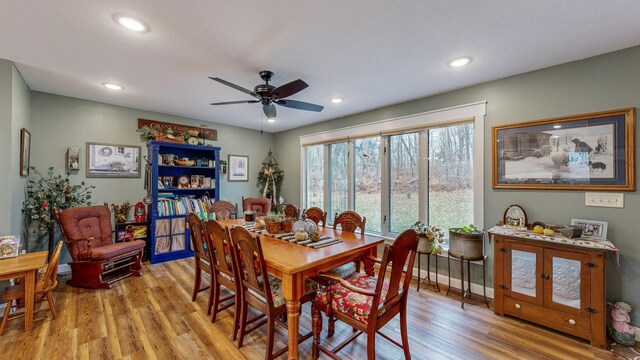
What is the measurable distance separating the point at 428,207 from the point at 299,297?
2.47 m

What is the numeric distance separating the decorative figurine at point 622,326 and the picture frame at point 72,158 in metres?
6.36

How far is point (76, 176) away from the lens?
3.73 metres

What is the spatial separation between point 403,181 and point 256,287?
267 centimetres

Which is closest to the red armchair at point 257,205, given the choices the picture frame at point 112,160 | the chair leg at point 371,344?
the picture frame at point 112,160

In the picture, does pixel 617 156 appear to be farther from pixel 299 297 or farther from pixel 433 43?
pixel 299 297

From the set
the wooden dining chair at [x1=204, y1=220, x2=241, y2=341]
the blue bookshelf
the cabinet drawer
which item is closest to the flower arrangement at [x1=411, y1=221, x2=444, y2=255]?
the cabinet drawer

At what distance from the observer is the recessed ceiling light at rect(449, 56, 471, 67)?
7.98 feet

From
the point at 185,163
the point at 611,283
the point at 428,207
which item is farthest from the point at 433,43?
the point at 185,163

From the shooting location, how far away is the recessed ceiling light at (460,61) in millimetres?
2431

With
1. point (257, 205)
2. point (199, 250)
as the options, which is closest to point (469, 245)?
point (199, 250)

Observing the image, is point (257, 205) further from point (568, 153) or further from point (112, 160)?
point (568, 153)

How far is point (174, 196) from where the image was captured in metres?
4.48

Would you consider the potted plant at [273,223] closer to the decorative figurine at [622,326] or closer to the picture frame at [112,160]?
the picture frame at [112,160]

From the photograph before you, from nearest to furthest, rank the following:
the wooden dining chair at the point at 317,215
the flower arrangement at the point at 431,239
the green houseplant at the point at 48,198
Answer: the flower arrangement at the point at 431,239 → the green houseplant at the point at 48,198 → the wooden dining chair at the point at 317,215
